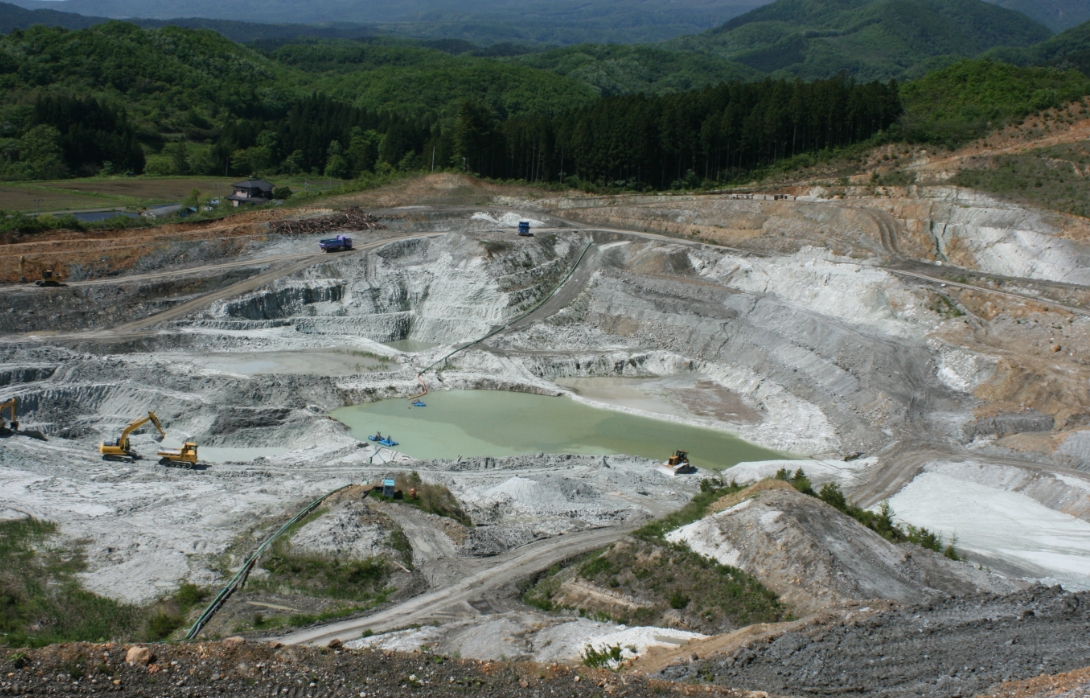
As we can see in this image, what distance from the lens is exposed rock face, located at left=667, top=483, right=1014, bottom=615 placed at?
21703 millimetres

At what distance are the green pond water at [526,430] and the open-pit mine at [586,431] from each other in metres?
0.28

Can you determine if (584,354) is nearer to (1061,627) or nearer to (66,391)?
(66,391)

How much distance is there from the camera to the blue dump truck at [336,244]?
57.1 meters

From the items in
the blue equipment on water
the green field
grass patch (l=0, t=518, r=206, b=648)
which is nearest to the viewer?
grass patch (l=0, t=518, r=206, b=648)

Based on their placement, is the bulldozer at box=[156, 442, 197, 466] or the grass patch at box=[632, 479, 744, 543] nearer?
the grass patch at box=[632, 479, 744, 543]

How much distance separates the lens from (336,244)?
5719cm

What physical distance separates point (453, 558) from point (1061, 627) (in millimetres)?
15355

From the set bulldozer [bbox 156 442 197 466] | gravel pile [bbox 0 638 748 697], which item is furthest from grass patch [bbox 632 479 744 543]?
bulldozer [bbox 156 442 197 466]

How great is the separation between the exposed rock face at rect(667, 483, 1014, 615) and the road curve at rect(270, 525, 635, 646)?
2.88 m

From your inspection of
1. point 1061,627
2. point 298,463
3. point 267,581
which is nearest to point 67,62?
point 298,463

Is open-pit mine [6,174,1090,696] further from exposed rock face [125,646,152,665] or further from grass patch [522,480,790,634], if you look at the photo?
exposed rock face [125,646,152,665]

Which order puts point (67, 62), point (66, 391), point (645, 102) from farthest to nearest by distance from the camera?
point (67, 62), point (645, 102), point (66, 391)

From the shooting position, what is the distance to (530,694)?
590 inches

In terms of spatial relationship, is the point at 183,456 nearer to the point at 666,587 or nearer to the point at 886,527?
the point at 666,587
